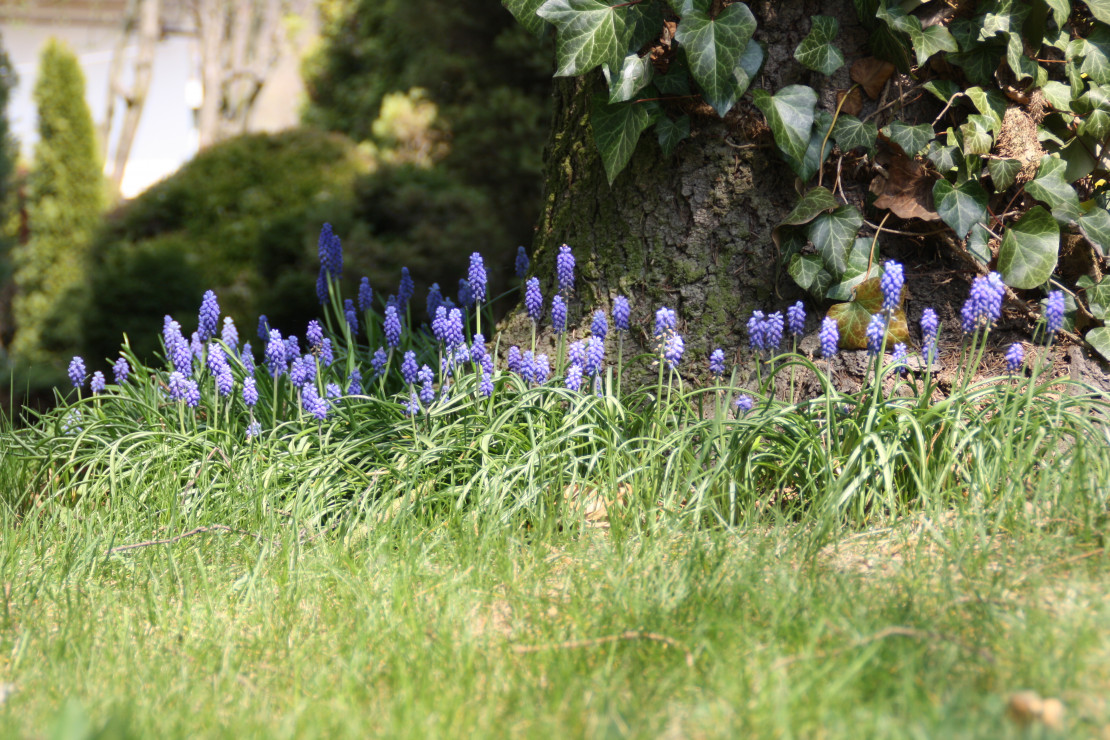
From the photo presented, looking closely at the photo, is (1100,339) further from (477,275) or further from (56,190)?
(56,190)

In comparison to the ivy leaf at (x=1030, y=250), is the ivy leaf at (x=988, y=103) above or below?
above

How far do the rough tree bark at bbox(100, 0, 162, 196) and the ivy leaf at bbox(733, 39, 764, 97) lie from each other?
13.6 m

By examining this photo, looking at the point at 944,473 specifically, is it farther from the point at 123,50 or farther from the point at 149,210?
the point at 123,50

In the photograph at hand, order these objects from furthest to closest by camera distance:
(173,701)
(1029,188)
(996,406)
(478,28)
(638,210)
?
1. (478,28)
2. (638,210)
3. (1029,188)
4. (996,406)
5. (173,701)

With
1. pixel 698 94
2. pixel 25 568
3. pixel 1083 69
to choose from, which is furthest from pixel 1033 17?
pixel 25 568

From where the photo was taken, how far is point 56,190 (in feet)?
38.0

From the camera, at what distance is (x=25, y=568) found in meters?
2.30

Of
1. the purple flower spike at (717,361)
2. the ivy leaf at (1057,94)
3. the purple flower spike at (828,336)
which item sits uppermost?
the ivy leaf at (1057,94)

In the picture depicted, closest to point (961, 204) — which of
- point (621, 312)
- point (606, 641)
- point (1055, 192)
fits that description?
point (1055, 192)

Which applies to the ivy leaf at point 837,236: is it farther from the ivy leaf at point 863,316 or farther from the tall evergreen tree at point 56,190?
the tall evergreen tree at point 56,190

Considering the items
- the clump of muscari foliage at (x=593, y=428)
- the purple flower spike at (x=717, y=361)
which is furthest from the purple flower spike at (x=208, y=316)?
the purple flower spike at (x=717, y=361)

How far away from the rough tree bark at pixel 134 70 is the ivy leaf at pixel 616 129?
43.4ft

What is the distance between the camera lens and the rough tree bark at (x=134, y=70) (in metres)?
14.3

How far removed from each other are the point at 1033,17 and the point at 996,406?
1.23 metres
